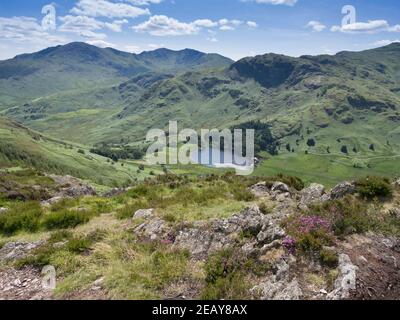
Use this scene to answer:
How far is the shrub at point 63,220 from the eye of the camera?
2038 centimetres

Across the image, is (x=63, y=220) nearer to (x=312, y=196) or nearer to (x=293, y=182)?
(x=312, y=196)

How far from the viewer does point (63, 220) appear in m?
20.7

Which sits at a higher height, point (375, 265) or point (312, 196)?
point (312, 196)

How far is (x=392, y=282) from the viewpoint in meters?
12.4

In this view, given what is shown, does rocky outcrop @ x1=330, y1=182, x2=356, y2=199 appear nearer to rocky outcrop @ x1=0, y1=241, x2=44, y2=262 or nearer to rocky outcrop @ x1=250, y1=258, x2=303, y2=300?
rocky outcrop @ x1=250, y1=258, x2=303, y2=300

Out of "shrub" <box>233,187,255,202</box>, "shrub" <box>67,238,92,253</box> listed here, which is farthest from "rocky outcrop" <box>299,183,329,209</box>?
"shrub" <box>67,238,92,253</box>

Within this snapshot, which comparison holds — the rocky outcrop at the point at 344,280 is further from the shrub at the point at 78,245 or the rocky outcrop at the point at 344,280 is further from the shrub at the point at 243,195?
the shrub at the point at 78,245

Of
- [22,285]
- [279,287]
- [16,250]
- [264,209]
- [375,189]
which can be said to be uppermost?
[375,189]

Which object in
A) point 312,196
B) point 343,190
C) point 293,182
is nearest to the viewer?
point 343,190

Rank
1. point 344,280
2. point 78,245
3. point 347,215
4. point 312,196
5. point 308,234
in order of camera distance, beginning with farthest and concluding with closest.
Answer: point 312,196 → point 347,215 → point 78,245 → point 308,234 → point 344,280

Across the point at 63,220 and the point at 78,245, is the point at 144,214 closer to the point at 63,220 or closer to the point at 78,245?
the point at 63,220

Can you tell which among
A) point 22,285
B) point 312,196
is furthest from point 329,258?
point 22,285

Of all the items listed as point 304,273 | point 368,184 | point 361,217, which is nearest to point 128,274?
point 304,273

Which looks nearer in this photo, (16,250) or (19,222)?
(16,250)
